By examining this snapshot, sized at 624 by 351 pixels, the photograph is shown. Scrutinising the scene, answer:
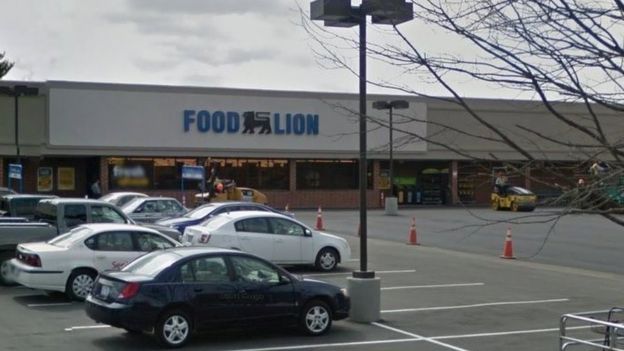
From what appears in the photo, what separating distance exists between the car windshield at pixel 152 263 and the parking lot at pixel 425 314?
995 millimetres

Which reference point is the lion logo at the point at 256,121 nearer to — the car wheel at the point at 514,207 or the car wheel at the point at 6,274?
the car wheel at the point at 514,207

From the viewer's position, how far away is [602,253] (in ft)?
92.1

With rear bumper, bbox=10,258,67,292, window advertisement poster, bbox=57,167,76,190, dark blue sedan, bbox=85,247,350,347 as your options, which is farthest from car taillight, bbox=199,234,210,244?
window advertisement poster, bbox=57,167,76,190

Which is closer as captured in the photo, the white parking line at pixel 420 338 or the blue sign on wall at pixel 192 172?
the white parking line at pixel 420 338

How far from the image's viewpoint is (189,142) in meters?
50.0

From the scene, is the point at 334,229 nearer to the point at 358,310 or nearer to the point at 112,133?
→ the point at 112,133

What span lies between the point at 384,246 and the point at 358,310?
1456 centimetres

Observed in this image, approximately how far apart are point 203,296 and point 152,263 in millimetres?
948

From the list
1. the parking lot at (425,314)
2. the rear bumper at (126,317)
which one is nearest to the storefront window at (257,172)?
the parking lot at (425,314)

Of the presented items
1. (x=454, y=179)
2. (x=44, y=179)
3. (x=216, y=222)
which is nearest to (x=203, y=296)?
(x=216, y=222)

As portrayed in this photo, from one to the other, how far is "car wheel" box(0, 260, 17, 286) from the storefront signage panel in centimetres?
2806

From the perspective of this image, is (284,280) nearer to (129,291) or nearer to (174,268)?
(174,268)

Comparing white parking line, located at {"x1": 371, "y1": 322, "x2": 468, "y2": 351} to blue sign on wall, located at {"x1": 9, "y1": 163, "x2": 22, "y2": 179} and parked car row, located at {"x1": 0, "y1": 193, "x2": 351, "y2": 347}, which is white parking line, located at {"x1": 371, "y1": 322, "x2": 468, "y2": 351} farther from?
blue sign on wall, located at {"x1": 9, "y1": 163, "x2": 22, "y2": 179}

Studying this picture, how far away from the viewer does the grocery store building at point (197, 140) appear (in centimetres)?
4662
